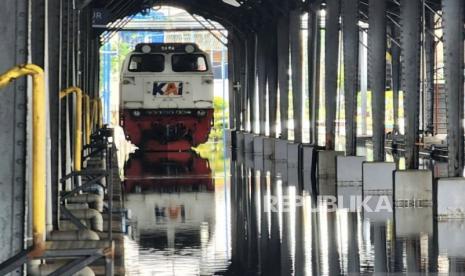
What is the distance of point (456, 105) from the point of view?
17.0m

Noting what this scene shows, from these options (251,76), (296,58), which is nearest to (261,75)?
(251,76)

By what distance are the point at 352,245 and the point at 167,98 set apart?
24.2 m

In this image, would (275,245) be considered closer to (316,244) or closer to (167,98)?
(316,244)

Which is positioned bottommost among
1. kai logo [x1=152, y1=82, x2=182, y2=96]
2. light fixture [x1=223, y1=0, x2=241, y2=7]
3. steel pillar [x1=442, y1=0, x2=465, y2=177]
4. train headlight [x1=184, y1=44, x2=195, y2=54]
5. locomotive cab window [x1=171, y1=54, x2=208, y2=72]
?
steel pillar [x1=442, y1=0, x2=465, y2=177]

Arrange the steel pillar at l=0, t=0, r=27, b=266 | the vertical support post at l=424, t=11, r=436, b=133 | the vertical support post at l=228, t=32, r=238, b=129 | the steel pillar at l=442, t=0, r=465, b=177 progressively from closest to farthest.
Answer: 1. the steel pillar at l=0, t=0, r=27, b=266
2. the steel pillar at l=442, t=0, r=465, b=177
3. the vertical support post at l=424, t=11, r=436, b=133
4. the vertical support post at l=228, t=32, r=238, b=129

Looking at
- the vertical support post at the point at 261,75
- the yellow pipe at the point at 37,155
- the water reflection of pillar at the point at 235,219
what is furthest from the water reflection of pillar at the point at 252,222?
the vertical support post at the point at 261,75

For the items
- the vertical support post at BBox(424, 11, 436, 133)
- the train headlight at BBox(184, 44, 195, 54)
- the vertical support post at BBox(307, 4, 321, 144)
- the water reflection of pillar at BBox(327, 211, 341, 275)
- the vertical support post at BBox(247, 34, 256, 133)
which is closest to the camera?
the water reflection of pillar at BBox(327, 211, 341, 275)

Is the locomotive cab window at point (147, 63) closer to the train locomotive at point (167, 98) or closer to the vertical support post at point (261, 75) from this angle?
the train locomotive at point (167, 98)

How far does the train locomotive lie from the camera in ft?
122

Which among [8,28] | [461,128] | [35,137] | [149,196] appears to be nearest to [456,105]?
[461,128]

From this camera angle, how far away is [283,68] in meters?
36.7

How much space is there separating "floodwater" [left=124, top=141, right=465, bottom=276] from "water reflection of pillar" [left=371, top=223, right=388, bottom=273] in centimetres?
1

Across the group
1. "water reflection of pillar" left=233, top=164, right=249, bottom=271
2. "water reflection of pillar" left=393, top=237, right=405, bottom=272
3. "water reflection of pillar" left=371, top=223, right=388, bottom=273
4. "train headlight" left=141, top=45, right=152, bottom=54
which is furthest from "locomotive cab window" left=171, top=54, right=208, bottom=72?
"water reflection of pillar" left=393, top=237, right=405, bottom=272

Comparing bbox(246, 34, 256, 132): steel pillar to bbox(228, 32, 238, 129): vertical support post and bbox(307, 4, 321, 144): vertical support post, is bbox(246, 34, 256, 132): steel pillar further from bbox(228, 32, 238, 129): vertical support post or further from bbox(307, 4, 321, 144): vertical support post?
bbox(307, 4, 321, 144): vertical support post
